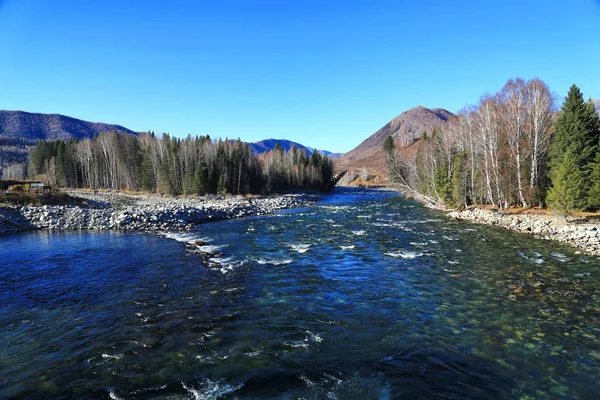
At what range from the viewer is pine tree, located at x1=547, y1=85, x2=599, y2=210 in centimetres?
2677

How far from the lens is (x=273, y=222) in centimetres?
3516

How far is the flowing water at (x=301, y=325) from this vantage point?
24.0 ft

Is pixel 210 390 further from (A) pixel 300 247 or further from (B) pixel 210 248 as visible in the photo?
(B) pixel 210 248

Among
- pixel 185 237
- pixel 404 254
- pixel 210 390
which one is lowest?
pixel 210 390

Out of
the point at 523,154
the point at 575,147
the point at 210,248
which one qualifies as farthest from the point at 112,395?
the point at 523,154

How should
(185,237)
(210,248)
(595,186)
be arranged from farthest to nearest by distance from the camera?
(595,186)
(185,237)
(210,248)

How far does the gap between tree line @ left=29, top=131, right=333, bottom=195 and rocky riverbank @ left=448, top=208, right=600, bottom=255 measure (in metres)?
52.7

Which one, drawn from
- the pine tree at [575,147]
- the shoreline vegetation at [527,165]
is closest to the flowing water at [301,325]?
the shoreline vegetation at [527,165]

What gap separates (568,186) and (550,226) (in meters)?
4.26

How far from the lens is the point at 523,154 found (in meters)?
35.9

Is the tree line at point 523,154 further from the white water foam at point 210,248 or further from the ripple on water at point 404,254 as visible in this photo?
the white water foam at point 210,248

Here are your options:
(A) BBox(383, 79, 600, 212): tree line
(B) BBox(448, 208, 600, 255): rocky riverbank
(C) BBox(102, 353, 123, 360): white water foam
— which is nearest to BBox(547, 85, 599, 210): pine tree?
(A) BBox(383, 79, 600, 212): tree line

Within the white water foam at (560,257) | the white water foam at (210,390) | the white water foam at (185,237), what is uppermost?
the white water foam at (185,237)

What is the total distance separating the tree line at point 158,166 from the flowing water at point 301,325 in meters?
52.1
